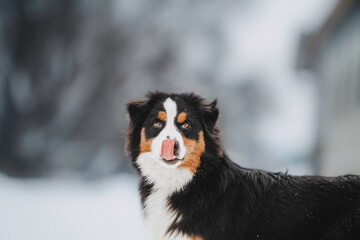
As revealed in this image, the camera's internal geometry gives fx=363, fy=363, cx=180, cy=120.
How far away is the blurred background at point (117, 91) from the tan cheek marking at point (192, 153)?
2.36m

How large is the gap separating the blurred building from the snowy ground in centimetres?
519

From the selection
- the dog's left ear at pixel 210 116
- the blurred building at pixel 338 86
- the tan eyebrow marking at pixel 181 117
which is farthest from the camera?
the blurred building at pixel 338 86

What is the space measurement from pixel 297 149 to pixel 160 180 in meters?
12.6

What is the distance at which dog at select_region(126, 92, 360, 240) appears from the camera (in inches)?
98.7

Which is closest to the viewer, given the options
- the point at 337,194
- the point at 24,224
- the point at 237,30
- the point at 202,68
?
the point at 337,194

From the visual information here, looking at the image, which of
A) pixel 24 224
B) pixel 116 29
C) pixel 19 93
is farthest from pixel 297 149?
pixel 24 224

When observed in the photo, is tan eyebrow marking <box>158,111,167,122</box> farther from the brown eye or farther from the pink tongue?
the pink tongue

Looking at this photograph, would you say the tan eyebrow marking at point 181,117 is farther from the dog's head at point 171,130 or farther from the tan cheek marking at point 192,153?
the tan cheek marking at point 192,153

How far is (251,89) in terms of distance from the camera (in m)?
16.6

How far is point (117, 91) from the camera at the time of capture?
1335 centimetres

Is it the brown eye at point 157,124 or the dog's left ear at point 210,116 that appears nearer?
the brown eye at point 157,124

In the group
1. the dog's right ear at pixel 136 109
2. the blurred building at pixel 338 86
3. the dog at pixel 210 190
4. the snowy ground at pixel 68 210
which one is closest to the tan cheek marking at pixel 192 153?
the dog at pixel 210 190

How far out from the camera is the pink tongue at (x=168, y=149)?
2.54 metres

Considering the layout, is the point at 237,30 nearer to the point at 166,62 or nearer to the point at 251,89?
the point at 251,89
